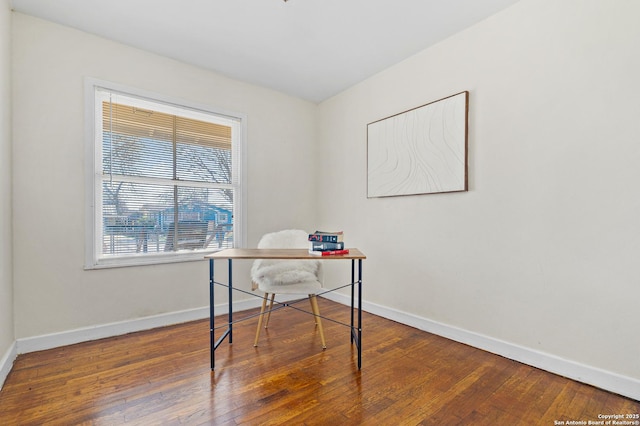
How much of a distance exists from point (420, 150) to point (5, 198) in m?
3.07

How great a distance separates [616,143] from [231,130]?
121 inches

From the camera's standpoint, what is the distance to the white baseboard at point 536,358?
5.26 ft

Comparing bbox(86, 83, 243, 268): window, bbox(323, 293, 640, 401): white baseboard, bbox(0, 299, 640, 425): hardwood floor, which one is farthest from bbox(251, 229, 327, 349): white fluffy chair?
bbox(86, 83, 243, 268): window

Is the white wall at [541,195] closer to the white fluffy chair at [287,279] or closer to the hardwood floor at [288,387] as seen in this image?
the hardwood floor at [288,387]

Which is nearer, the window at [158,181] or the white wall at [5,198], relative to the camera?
the white wall at [5,198]

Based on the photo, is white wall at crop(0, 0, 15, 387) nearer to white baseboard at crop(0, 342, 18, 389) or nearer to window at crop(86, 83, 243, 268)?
white baseboard at crop(0, 342, 18, 389)

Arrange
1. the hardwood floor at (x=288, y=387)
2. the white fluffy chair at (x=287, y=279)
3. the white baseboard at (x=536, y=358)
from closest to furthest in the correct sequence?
the hardwood floor at (x=288, y=387) < the white baseboard at (x=536, y=358) < the white fluffy chair at (x=287, y=279)

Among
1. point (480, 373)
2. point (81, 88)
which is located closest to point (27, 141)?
point (81, 88)

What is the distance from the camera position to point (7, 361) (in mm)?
1820

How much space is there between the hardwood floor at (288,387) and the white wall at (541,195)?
12.8 inches

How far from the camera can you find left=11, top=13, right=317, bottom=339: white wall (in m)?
2.09

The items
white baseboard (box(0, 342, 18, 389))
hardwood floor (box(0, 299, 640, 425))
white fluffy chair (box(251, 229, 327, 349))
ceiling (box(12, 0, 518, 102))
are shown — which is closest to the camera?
hardwood floor (box(0, 299, 640, 425))

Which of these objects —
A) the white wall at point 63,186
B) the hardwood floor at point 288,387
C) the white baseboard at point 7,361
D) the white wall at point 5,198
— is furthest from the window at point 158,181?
the hardwood floor at point 288,387

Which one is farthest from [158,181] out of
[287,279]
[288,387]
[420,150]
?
[420,150]
